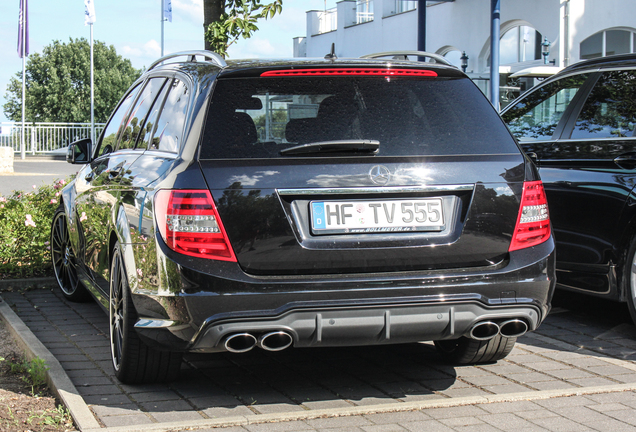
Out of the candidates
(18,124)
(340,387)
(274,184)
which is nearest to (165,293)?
(274,184)

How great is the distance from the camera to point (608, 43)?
2034 cm

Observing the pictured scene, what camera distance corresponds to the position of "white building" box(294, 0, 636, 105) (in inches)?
799

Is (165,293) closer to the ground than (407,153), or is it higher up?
closer to the ground

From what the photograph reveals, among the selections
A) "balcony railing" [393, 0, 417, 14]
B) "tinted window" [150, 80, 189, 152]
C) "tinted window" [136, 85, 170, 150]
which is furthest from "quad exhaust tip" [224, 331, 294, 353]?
"balcony railing" [393, 0, 417, 14]

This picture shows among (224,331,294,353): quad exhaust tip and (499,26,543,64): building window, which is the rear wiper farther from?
(499,26,543,64): building window

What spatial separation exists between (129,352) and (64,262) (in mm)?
2865

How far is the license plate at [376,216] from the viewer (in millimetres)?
3574

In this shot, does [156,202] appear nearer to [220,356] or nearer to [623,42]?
[220,356]

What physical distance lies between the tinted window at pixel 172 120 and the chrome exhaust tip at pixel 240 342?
96cm

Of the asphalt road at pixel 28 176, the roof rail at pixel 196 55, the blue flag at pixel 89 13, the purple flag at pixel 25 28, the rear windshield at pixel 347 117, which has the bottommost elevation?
the asphalt road at pixel 28 176

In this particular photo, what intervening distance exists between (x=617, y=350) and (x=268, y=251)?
271 cm

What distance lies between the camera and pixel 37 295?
688 cm

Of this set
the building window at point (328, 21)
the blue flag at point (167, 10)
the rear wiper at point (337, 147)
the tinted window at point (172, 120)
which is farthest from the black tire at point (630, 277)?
the blue flag at point (167, 10)

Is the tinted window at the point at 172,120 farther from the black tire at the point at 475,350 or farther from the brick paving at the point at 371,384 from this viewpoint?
the black tire at the point at 475,350
